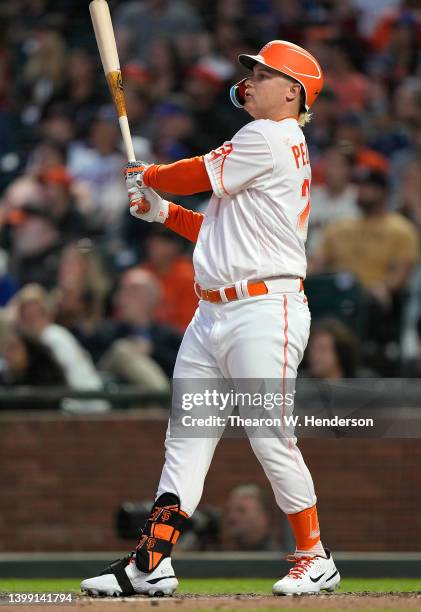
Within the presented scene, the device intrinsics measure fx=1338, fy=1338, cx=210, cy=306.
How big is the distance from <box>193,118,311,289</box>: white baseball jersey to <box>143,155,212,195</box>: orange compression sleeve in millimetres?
49

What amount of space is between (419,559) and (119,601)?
306 centimetres

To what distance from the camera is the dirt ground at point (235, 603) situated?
4.75 metres

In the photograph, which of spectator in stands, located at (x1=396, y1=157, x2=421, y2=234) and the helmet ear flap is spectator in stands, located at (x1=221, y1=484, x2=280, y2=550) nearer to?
spectator in stands, located at (x1=396, y1=157, x2=421, y2=234)

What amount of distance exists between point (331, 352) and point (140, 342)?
1.45 metres

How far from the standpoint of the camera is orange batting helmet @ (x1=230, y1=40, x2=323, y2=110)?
17.2ft

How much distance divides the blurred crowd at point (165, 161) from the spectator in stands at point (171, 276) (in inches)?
0.4

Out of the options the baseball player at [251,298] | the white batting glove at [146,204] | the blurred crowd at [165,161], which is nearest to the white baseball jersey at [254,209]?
the baseball player at [251,298]

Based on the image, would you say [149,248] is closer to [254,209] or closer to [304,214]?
[304,214]

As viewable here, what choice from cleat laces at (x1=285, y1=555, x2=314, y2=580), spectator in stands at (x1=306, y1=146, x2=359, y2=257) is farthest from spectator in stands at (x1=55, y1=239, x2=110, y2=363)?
cleat laces at (x1=285, y1=555, x2=314, y2=580)

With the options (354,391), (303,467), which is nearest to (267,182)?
(303,467)

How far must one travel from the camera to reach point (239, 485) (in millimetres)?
8398

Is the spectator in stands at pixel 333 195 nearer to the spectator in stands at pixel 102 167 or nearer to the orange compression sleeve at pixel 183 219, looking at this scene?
the spectator in stands at pixel 102 167

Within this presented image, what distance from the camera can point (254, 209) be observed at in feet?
16.9

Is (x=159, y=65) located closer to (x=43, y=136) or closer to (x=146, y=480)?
(x=43, y=136)
